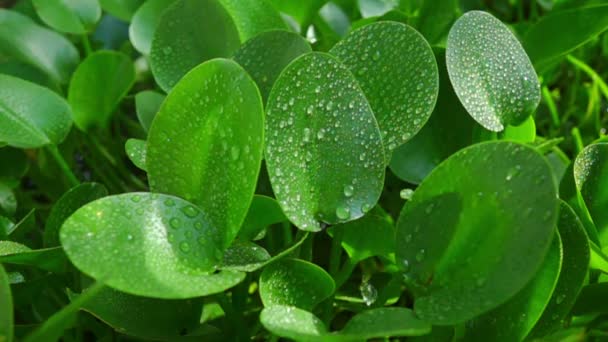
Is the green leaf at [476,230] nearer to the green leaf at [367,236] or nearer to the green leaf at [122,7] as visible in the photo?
the green leaf at [367,236]

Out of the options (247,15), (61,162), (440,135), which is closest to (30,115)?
(61,162)

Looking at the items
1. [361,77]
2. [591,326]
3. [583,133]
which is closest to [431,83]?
[361,77]

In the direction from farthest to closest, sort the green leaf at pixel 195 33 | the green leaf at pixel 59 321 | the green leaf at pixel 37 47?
the green leaf at pixel 37 47
the green leaf at pixel 195 33
the green leaf at pixel 59 321

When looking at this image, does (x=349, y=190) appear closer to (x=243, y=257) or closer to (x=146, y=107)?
(x=243, y=257)

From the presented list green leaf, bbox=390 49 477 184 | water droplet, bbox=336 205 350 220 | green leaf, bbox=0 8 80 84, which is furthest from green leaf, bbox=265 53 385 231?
green leaf, bbox=0 8 80 84

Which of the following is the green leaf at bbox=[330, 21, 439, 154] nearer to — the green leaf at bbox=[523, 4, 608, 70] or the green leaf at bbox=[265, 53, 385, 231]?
the green leaf at bbox=[265, 53, 385, 231]

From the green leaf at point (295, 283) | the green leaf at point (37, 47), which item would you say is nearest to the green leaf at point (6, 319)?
the green leaf at point (295, 283)
